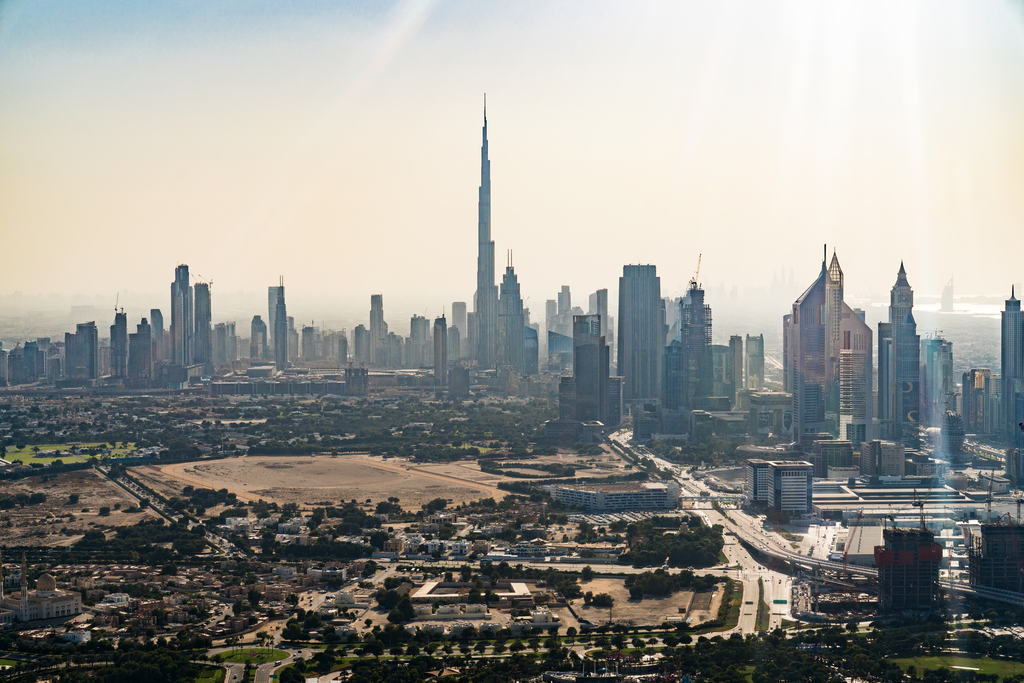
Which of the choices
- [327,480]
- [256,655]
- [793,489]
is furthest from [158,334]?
[256,655]

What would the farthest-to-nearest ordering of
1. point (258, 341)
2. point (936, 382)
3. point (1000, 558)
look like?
1. point (258, 341)
2. point (936, 382)
3. point (1000, 558)

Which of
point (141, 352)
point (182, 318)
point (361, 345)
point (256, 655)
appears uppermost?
point (182, 318)

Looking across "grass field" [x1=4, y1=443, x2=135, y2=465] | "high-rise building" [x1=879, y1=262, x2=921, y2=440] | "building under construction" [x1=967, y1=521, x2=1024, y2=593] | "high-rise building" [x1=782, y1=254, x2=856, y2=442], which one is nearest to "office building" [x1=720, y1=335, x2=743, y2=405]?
"high-rise building" [x1=782, y1=254, x2=856, y2=442]

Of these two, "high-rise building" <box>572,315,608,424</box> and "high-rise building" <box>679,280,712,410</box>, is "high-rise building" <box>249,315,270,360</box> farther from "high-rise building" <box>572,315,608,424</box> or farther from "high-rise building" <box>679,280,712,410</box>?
"high-rise building" <box>679,280,712,410</box>

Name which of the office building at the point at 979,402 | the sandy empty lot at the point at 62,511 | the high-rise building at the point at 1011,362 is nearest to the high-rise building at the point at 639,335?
the office building at the point at 979,402

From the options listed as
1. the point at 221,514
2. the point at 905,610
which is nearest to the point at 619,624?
the point at 905,610

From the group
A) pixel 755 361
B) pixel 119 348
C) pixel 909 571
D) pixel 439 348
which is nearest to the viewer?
pixel 909 571

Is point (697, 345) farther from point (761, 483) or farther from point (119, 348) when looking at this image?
point (119, 348)
